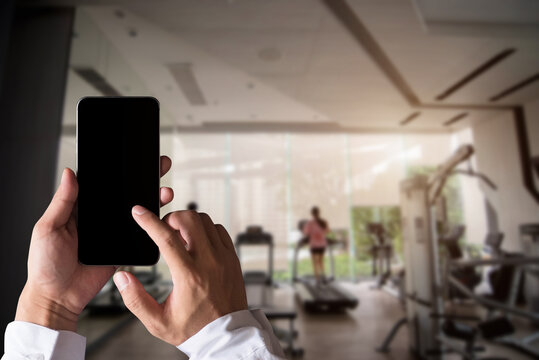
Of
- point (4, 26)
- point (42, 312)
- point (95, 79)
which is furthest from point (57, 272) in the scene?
point (95, 79)

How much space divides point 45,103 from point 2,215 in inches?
37.4

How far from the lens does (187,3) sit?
110 inches

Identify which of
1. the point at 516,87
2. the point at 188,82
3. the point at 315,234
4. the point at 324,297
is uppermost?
the point at 188,82

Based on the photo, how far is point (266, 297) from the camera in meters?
4.14

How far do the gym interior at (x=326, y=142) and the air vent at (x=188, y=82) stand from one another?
32mm

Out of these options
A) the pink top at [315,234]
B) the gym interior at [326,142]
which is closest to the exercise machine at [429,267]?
the gym interior at [326,142]

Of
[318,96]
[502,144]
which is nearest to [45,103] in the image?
[318,96]

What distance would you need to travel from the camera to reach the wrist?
45cm

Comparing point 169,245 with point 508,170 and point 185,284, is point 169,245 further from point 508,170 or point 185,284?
point 508,170

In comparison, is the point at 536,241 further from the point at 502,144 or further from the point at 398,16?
the point at 398,16

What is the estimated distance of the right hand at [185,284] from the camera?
0.36m

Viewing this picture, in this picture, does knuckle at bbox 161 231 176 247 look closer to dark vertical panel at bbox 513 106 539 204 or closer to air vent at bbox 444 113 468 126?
dark vertical panel at bbox 513 106 539 204

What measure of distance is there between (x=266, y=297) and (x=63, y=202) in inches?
158

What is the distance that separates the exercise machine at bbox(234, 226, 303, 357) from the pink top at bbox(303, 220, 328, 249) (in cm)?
76
